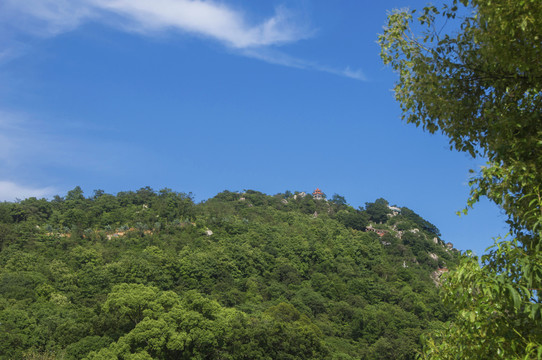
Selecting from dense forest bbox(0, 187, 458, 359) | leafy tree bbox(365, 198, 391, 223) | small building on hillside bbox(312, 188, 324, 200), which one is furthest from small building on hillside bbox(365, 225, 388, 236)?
small building on hillside bbox(312, 188, 324, 200)

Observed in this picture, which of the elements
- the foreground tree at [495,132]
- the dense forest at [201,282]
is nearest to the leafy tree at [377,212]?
the dense forest at [201,282]

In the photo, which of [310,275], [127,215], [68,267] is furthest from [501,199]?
[127,215]

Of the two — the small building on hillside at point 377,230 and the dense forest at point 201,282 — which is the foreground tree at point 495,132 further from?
the small building on hillside at point 377,230

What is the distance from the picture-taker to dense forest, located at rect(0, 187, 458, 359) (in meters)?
20.9

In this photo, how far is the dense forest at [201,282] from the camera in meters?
20.9

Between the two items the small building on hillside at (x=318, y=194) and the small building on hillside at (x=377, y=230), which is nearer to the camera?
the small building on hillside at (x=377, y=230)

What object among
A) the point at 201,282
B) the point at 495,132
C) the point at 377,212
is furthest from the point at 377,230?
the point at 495,132

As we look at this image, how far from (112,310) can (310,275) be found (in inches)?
909

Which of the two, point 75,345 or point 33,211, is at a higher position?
point 33,211

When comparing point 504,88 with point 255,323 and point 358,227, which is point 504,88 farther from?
point 358,227

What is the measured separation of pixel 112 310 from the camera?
22.0 m

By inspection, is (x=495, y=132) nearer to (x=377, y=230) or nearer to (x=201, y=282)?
(x=201, y=282)

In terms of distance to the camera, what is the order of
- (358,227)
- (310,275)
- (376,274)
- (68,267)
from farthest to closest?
(358,227) → (376,274) → (310,275) → (68,267)

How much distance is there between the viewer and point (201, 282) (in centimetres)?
3447
